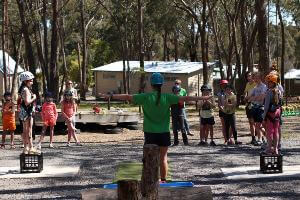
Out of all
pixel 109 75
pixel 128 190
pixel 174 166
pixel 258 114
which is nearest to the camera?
pixel 128 190

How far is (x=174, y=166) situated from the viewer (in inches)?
430

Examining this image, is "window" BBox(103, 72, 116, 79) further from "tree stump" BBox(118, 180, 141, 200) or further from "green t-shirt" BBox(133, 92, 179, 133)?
"tree stump" BBox(118, 180, 141, 200)

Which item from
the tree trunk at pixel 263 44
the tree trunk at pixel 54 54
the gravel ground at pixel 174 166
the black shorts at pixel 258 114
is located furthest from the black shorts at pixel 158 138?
the tree trunk at pixel 54 54

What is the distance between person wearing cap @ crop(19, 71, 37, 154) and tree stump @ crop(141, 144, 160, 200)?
5.31m

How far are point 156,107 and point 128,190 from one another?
2749 millimetres

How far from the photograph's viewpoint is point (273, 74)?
10.3m

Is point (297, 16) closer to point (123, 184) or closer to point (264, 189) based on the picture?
point (264, 189)

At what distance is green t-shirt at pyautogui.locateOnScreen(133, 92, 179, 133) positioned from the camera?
796 centimetres

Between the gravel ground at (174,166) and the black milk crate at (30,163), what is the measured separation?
22.9 inches

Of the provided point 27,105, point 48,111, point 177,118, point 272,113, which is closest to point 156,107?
point 272,113

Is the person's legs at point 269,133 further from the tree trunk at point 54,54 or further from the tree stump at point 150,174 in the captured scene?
the tree trunk at point 54,54

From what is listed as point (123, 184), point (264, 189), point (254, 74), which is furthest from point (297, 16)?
point (123, 184)

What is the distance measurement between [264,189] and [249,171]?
1.49 meters

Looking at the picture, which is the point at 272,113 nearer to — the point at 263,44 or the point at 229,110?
the point at 229,110
